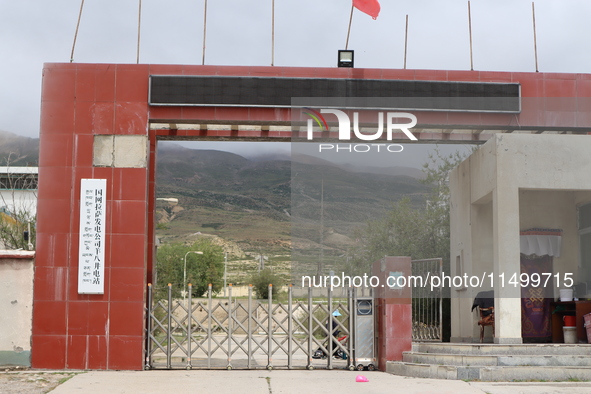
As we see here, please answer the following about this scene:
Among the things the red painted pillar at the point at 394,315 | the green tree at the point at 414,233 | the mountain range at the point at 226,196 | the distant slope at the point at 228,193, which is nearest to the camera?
the red painted pillar at the point at 394,315

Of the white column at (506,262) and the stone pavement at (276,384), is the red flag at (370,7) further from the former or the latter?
the stone pavement at (276,384)

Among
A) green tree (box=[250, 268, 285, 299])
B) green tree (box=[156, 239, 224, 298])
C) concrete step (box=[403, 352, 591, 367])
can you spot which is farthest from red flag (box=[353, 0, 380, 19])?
green tree (box=[156, 239, 224, 298])

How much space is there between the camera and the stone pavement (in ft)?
33.1

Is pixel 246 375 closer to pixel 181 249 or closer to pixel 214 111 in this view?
pixel 214 111

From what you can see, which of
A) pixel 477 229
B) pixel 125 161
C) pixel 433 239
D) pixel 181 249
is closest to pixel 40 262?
pixel 125 161

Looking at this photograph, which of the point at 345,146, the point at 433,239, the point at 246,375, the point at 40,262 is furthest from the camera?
the point at 433,239

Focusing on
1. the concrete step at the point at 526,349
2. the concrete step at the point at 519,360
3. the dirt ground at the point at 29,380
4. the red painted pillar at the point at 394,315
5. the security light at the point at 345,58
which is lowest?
the dirt ground at the point at 29,380

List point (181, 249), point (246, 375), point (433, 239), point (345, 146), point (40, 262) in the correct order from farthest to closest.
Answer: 1. point (181, 249)
2. point (433, 239)
3. point (345, 146)
4. point (40, 262)
5. point (246, 375)

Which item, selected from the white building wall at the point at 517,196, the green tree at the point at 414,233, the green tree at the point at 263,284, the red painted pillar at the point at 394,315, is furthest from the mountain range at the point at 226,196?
the red painted pillar at the point at 394,315

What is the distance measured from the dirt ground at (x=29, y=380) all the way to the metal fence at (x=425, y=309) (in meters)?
7.49

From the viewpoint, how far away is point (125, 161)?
13.1 meters

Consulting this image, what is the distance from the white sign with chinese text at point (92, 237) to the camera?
1275 centimetres

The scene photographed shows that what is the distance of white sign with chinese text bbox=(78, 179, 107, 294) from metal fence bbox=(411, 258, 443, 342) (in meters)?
6.79

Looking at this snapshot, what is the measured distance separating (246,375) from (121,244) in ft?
10.2
